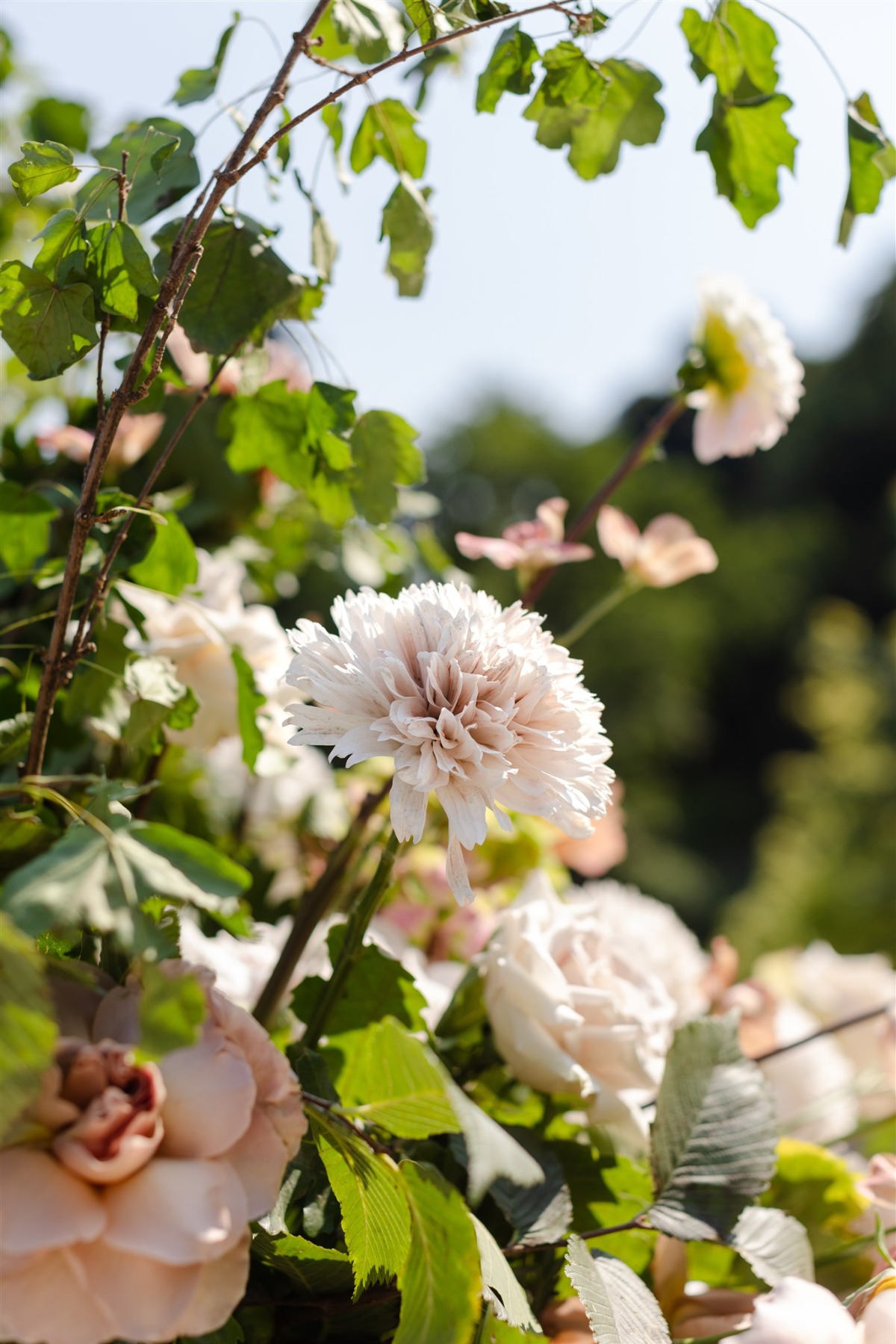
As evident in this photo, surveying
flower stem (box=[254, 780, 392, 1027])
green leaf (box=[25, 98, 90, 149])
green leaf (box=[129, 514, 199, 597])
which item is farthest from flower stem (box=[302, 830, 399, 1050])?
green leaf (box=[25, 98, 90, 149])

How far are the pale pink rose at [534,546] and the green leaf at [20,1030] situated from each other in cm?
27

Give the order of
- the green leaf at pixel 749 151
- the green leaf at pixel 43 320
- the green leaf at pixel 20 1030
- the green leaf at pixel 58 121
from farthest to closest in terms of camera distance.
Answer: the green leaf at pixel 58 121 < the green leaf at pixel 749 151 < the green leaf at pixel 43 320 < the green leaf at pixel 20 1030

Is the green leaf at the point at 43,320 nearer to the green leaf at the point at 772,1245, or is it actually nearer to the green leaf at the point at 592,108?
the green leaf at the point at 592,108

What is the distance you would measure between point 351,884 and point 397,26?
12.9 inches

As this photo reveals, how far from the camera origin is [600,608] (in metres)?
0.45

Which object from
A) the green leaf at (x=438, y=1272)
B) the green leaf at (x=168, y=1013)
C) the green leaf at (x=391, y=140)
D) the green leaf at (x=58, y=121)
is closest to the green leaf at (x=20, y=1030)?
the green leaf at (x=168, y=1013)

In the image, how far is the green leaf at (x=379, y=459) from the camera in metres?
0.36

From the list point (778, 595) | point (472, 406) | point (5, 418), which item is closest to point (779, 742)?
point (778, 595)

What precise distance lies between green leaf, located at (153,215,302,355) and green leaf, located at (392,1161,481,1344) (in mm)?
259

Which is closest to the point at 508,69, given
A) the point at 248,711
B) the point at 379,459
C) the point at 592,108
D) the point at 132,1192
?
the point at 592,108

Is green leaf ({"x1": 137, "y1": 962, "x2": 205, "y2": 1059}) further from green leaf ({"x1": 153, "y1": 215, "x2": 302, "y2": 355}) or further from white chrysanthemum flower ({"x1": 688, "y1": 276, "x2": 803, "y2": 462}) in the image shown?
white chrysanthemum flower ({"x1": 688, "y1": 276, "x2": 803, "y2": 462})

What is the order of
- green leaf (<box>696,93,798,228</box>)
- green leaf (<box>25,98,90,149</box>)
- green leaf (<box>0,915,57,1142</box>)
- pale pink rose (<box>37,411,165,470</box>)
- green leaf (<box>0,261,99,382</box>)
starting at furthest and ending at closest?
green leaf (<box>25,98,90,149</box>) → pale pink rose (<box>37,411,165,470</box>) → green leaf (<box>696,93,798,228</box>) → green leaf (<box>0,261,99,382</box>) → green leaf (<box>0,915,57,1142</box>)

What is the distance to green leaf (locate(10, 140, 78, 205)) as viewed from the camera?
26 cm

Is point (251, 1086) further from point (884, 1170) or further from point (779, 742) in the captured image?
point (779, 742)
